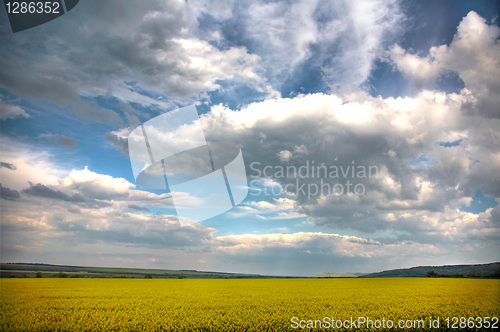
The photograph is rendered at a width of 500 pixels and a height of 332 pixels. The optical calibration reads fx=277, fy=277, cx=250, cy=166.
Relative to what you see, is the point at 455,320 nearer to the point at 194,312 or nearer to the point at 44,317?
the point at 194,312

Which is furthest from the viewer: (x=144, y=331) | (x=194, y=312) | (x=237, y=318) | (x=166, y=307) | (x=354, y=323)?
(x=166, y=307)

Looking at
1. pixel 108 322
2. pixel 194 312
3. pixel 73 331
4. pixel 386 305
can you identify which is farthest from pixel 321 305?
pixel 73 331

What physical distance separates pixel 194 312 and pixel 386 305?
1601 cm

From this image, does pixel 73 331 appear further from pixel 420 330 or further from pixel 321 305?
pixel 420 330

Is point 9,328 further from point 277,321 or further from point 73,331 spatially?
point 277,321

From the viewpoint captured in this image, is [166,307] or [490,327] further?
[166,307]

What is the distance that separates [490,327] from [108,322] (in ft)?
78.0

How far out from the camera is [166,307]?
75.1 feet

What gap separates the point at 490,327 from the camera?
1717cm

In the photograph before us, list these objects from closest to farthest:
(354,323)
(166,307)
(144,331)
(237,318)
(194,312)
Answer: (144,331) < (354,323) < (237,318) < (194,312) < (166,307)

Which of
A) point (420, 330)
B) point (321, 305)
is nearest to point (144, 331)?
point (321, 305)

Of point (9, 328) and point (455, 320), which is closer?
point (9, 328)

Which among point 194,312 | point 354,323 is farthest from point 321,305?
point 194,312

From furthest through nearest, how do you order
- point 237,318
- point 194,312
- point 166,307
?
point 166,307 < point 194,312 < point 237,318
